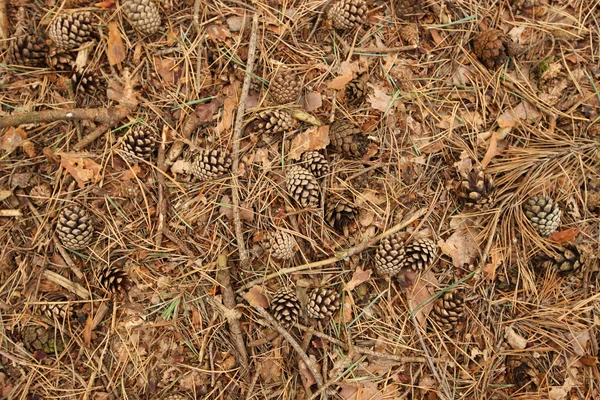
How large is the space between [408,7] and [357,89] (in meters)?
0.55

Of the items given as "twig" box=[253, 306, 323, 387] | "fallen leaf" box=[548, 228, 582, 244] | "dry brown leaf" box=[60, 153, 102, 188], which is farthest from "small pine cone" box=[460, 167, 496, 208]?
"dry brown leaf" box=[60, 153, 102, 188]

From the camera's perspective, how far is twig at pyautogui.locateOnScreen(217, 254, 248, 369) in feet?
7.84

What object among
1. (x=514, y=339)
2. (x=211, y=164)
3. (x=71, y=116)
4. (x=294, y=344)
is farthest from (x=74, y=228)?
(x=514, y=339)

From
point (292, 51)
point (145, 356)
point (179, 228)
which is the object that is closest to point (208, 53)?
point (292, 51)

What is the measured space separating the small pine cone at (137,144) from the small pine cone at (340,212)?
3.36ft

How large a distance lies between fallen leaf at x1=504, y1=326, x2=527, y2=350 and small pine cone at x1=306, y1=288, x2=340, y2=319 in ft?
3.11

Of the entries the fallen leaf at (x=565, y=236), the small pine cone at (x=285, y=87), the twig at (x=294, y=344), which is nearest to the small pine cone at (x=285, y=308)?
the twig at (x=294, y=344)

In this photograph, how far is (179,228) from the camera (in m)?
2.47

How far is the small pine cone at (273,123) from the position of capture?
243cm

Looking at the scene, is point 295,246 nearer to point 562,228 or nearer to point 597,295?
point 562,228

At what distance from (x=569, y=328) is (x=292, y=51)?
214 cm

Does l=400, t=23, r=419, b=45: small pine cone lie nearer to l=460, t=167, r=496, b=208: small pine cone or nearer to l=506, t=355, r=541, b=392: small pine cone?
l=460, t=167, r=496, b=208: small pine cone

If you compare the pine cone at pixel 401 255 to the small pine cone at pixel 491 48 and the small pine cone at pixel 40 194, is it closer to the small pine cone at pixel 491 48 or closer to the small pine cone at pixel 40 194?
the small pine cone at pixel 491 48

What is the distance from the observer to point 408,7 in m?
2.53
